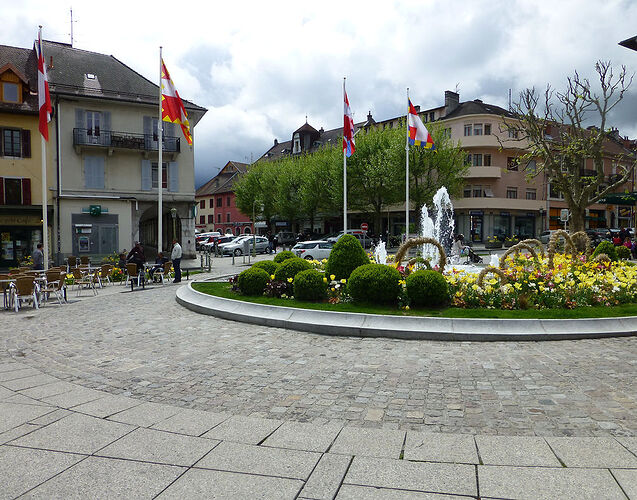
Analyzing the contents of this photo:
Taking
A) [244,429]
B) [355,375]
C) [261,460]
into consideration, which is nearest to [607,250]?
[355,375]

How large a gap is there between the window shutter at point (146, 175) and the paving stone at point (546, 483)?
110 ft

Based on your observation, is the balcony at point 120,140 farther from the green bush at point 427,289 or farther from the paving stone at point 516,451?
the paving stone at point 516,451

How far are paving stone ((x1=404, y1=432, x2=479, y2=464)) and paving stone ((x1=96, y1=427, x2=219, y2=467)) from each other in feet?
5.88

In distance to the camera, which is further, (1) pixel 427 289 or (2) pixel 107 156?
(2) pixel 107 156

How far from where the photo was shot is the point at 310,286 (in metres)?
11.2

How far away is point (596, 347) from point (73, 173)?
3176cm

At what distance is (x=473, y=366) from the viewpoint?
7016 mm

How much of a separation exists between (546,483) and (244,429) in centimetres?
268

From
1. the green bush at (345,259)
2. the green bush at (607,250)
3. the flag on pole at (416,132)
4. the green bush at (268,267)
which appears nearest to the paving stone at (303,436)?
the green bush at (345,259)

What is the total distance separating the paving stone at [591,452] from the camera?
3.93 m

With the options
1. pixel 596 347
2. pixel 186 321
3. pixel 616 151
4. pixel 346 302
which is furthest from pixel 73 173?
pixel 616 151

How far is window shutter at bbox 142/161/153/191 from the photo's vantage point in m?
34.0

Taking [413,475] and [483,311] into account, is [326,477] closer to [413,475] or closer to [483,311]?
[413,475]

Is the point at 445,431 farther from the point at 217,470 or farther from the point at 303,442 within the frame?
the point at 217,470
